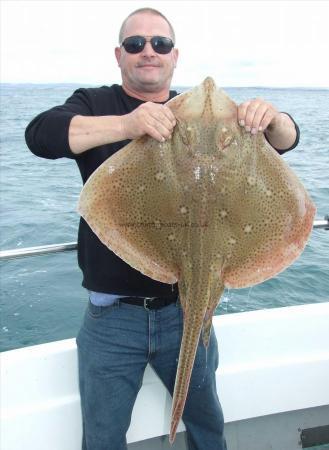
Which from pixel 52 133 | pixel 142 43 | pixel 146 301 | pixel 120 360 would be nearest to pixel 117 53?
pixel 142 43

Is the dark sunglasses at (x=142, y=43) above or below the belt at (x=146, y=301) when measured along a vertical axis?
above

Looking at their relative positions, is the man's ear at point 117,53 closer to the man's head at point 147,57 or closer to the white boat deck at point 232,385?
the man's head at point 147,57

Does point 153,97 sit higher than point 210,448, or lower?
higher

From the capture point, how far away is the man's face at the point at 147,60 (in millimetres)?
2666

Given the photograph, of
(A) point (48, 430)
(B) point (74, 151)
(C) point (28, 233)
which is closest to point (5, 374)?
(A) point (48, 430)

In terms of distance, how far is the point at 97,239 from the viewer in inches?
103

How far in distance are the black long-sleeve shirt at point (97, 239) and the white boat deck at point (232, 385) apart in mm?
896

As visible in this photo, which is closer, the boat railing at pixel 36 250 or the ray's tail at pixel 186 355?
the ray's tail at pixel 186 355

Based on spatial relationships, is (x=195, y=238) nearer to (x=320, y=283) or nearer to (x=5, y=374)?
(x=5, y=374)

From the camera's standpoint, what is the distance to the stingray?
2066 millimetres

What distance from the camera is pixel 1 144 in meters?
24.0

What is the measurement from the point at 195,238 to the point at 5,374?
187cm

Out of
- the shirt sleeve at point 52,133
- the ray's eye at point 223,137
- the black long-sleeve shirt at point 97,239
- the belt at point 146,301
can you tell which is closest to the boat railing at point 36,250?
the black long-sleeve shirt at point 97,239

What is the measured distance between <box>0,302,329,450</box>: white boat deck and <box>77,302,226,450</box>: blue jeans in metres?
0.47
